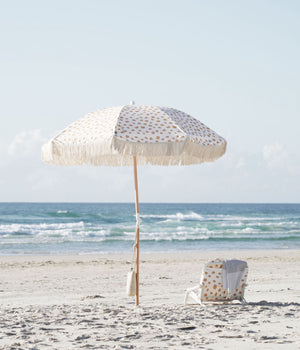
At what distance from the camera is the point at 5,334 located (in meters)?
5.33

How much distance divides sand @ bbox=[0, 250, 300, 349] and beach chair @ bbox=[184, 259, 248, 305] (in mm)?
188

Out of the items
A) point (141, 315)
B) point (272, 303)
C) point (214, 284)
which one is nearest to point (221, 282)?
point (214, 284)

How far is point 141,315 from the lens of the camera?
6.29m

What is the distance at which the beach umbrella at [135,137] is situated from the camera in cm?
586

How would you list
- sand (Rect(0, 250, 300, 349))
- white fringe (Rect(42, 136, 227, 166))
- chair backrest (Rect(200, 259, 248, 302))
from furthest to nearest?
1. chair backrest (Rect(200, 259, 248, 302))
2. white fringe (Rect(42, 136, 227, 166))
3. sand (Rect(0, 250, 300, 349))

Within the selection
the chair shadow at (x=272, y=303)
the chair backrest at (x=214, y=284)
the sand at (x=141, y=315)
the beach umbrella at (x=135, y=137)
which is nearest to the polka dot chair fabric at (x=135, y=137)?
the beach umbrella at (x=135, y=137)

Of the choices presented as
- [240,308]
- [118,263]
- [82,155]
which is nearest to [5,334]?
[82,155]

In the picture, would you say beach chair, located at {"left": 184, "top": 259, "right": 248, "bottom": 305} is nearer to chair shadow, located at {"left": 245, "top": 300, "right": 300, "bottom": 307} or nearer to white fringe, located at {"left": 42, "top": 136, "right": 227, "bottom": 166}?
chair shadow, located at {"left": 245, "top": 300, "right": 300, "bottom": 307}

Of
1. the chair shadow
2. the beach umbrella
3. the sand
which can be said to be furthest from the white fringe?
the chair shadow

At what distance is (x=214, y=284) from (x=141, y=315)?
1253mm

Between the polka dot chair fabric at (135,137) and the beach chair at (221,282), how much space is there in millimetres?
1501

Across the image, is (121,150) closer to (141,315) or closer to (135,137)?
(135,137)

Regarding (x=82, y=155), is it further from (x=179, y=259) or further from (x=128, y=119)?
(x=179, y=259)

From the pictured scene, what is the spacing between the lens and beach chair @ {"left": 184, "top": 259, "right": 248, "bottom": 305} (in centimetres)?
703
